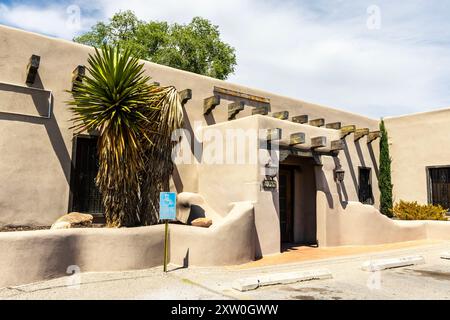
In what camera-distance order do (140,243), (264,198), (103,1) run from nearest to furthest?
(140,243), (264,198), (103,1)

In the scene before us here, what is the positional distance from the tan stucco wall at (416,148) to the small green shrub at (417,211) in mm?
1130

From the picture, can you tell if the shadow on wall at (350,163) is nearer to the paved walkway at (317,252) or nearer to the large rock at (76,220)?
the paved walkway at (317,252)

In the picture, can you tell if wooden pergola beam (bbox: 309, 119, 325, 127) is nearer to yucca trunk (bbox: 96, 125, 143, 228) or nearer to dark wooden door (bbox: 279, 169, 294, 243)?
dark wooden door (bbox: 279, 169, 294, 243)

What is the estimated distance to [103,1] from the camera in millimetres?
13617

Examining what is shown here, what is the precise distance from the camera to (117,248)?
7.27m

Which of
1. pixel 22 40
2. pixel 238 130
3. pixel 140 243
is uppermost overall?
pixel 22 40

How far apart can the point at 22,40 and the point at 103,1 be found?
579 centimetres

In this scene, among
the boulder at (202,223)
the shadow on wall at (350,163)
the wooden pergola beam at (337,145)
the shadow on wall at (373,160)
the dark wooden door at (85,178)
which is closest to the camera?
the boulder at (202,223)

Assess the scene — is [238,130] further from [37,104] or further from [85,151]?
[37,104]

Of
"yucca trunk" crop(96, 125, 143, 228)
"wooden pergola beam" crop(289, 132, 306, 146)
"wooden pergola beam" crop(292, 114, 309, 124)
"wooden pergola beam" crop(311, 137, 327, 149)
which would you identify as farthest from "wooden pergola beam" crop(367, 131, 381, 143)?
"yucca trunk" crop(96, 125, 143, 228)

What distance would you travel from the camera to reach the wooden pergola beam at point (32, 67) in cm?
832

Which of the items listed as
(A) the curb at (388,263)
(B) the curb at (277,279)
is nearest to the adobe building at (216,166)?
(B) the curb at (277,279)

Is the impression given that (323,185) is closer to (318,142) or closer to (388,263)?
(318,142)

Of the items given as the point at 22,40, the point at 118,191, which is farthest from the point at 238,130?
the point at 22,40
